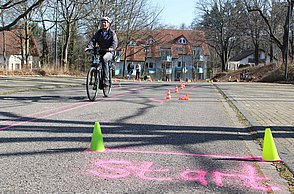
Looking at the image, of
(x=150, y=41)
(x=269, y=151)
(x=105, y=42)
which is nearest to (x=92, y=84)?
(x=105, y=42)

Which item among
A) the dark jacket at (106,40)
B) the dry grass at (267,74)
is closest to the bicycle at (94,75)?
the dark jacket at (106,40)

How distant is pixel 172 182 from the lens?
12.3 feet

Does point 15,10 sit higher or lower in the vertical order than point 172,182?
higher

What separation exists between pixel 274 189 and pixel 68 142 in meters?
2.83

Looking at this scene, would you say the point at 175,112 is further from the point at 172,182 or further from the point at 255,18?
the point at 255,18

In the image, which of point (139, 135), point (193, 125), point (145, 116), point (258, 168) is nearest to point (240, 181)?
point (258, 168)

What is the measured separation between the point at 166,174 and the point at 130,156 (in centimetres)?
82

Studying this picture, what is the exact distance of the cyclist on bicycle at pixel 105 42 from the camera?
1080cm

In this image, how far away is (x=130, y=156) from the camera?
4707 mm

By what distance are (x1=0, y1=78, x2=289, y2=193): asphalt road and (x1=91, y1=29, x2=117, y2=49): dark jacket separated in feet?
10.9

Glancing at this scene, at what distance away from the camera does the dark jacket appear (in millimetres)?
10805

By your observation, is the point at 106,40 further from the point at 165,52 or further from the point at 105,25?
the point at 165,52

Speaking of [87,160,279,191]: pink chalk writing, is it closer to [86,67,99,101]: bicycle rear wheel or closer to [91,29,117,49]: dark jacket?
[86,67,99,101]: bicycle rear wheel

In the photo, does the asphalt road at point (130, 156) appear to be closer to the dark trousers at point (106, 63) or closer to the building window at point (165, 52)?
the dark trousers at point (106, 63)
